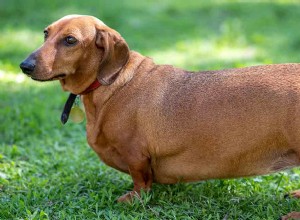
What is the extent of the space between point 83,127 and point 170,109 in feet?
7.47

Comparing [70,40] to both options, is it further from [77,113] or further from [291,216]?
[291,216]

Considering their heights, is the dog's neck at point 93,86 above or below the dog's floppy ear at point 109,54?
below

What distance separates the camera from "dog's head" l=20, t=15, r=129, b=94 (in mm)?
4156

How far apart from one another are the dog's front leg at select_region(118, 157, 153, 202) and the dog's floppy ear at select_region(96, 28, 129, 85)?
628mm

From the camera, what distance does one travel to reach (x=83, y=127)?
637cm

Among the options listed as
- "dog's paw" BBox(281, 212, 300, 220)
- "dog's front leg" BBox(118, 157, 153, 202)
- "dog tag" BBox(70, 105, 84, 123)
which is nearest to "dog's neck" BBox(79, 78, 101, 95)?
"dog tag" BBox(70, 105, 84, 123)

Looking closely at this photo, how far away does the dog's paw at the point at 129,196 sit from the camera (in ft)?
14.3

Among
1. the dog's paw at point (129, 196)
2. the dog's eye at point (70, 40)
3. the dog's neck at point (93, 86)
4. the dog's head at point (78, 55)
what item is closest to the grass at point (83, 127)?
the dog's paw at point (129, 196)

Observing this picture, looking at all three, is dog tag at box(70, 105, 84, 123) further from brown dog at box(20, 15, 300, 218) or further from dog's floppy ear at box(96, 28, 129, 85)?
dog's floppy ear at box(96, 28, 129, 85)

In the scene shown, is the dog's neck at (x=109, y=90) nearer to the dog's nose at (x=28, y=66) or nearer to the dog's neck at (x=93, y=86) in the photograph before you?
the dog's neck at (x=93, y=86)

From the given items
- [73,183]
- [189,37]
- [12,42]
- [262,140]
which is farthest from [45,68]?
[189,37]

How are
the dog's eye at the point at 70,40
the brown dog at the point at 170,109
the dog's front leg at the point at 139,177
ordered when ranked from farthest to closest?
1. the dog's front leg at the point at 139,177
2. the dog's eye at the point at 70,40
3. the brown dog at the point at 170,109

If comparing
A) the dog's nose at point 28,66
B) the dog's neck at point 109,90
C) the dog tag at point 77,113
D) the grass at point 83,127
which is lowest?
the grass at point 83,127

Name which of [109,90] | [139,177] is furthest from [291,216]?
[109,90]
